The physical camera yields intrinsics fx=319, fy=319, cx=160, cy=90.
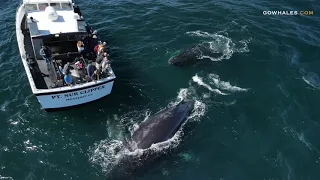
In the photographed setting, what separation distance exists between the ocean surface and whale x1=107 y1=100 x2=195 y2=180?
14.9 inches

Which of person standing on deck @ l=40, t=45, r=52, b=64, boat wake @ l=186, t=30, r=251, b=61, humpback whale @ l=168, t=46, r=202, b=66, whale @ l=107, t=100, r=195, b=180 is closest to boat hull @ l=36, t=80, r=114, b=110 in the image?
person standing on deck @ l=40, t=45, r=52, b=64

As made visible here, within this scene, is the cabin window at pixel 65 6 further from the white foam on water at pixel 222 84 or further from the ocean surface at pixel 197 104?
the white foam on water at pixel 222 84

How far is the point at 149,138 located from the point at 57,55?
11.0m

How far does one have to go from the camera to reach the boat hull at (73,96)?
23625 millimetres

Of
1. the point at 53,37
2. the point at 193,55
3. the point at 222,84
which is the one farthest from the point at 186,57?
the point at 53,37

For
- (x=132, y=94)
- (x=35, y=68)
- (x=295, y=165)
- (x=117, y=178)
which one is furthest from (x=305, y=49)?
(x=35, y=68)

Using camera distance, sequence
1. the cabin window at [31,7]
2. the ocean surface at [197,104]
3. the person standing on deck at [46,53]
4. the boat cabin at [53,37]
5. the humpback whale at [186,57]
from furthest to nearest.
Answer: the humpback whale at [186,57] → the cabin window at [31,7] → the boat cabin at [53,37] → the person standing on deck at [46,53] → the ocean surface at [197,104]

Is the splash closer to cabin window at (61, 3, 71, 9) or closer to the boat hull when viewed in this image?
the boat hull

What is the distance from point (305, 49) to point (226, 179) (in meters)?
19.2

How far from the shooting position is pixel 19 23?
30.5 m

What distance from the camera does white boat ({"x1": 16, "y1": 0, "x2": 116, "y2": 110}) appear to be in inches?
945

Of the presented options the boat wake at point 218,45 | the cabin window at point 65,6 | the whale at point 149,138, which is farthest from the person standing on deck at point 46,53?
the boat wake at point 218,45

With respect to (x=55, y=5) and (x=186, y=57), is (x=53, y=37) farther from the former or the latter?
(x=186, y=57)

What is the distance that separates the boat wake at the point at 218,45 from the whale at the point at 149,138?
837 centimetres
